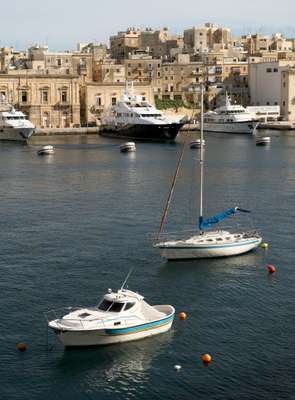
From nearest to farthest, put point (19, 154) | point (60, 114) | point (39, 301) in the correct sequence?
point (39, 301) < point (19, 154) < point (60, 114)

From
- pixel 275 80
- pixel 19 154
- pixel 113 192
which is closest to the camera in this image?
pixel 113 192

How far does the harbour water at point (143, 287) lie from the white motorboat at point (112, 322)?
35 cm

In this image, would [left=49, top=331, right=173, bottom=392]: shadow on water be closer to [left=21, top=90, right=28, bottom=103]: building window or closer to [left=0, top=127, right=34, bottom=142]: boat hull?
[left=0, top=127, right=34, bottom=142]: boat hull

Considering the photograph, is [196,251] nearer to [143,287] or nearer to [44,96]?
[143,287]

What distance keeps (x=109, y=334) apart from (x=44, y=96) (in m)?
87.6

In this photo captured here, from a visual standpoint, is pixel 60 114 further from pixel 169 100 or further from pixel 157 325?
pixel 157 325

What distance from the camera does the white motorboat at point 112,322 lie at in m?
24.3

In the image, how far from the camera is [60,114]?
4343 inches

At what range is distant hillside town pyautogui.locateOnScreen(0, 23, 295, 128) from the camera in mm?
109188

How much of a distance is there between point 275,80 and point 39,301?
96871 millimetres

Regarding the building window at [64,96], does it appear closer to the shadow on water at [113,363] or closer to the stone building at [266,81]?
the stone building at [266,81]

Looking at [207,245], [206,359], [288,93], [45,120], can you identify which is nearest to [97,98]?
[45,120]

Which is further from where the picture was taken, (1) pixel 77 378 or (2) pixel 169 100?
(2) pixel 169 100

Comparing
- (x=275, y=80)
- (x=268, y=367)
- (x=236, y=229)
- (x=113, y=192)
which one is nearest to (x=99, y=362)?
(x=268, y=367)
